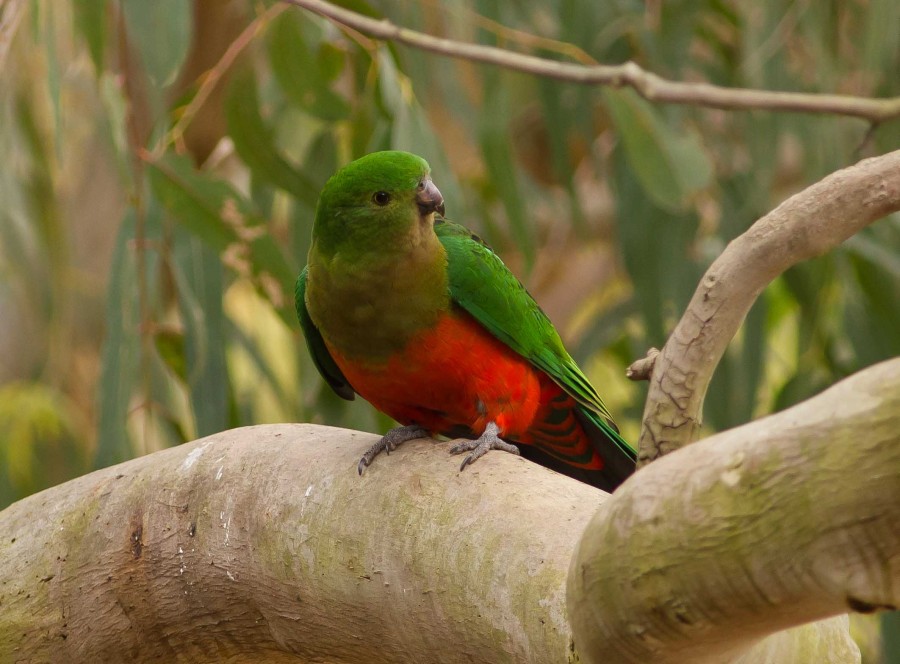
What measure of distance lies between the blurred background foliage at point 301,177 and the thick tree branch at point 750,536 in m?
1.95

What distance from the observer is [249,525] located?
6.55 feet

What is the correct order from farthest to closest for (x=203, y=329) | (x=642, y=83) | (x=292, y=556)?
(x=203, y=329), (x=642, y=83), (x=292, y=556)

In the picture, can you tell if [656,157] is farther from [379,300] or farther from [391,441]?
[391,441]

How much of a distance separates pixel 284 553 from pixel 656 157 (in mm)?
1783

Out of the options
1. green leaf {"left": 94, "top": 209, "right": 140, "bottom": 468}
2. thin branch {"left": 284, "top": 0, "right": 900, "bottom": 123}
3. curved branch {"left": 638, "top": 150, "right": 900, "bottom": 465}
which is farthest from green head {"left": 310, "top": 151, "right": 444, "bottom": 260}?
curved branch {"left": 638, "top": 150, "right": 900, "bottom": 465}

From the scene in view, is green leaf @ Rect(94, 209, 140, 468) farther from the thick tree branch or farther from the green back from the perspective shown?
the thick tree branch

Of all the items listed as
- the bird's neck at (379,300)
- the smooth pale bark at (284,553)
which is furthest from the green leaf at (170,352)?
the smooth pale bark at (284,553)

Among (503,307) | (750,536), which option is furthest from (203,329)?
(750,536)

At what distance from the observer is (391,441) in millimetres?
2170

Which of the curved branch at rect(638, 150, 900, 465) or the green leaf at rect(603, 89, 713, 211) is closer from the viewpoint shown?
the curved branch at rect(638, 150, 900, 465)

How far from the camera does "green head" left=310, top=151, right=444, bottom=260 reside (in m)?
2.44

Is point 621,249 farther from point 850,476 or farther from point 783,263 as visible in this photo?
point 850,476

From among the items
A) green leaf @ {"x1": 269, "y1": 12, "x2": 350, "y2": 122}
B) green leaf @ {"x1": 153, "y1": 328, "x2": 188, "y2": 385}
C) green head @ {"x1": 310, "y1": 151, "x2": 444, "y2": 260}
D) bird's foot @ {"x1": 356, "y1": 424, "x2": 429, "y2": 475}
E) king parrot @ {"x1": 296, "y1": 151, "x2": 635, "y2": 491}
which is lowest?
green leaf @ {"x1": 153, "y1": 328, "x2": 188, "y2": 385}

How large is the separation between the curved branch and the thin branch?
1.08m
